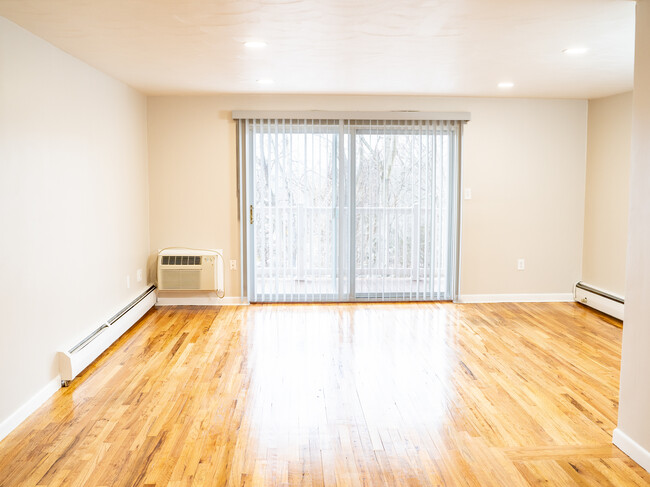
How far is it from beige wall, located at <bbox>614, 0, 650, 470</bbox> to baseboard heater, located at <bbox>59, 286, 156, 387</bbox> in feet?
10.4

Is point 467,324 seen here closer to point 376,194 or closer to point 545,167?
point 376,194

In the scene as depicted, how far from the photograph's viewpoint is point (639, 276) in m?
2.54

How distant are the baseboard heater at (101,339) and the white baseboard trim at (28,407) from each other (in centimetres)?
10

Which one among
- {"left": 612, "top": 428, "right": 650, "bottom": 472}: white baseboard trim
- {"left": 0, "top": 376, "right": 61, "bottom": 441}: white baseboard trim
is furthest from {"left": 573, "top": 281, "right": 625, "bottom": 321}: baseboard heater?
{"left": 0, "top": 376, "right": 61, "bottom": 441}: white baseboard trim

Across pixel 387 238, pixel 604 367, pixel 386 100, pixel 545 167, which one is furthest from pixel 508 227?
pixel 604 367

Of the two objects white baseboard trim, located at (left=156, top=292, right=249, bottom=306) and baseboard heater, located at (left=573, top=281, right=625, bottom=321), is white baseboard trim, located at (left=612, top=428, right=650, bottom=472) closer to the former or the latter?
baseboard heater, located at (left=573, top=281, right=625, bottom=321)

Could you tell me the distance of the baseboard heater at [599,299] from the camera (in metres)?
5.21

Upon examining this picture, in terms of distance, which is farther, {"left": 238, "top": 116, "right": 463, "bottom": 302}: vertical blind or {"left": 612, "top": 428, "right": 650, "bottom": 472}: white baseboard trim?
{"left": 238, "top": 116, "right": 463, "bottom": 302}: vertical blind

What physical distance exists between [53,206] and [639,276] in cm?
329

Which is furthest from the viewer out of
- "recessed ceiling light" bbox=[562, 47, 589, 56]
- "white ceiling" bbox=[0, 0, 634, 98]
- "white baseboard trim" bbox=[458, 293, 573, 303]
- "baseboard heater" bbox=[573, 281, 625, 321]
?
"white baseboard trim" bbox=[458, 293, 573, 303]

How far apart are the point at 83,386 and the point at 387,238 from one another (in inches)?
132

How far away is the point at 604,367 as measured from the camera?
3.88 m

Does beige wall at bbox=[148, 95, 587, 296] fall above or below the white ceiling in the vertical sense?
below

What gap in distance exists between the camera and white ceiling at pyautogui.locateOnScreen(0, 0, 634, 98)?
278 cm
